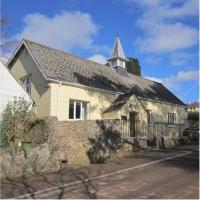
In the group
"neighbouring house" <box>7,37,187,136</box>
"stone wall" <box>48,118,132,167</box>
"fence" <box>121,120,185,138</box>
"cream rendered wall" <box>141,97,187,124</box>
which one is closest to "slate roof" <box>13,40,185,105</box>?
"neighbouring house" <box>7,37,187,136</box>

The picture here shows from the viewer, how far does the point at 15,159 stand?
14.3 metres

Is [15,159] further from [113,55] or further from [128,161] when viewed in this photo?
[113,55]

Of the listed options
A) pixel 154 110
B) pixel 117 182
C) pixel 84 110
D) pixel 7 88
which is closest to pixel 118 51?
pixel 154 110

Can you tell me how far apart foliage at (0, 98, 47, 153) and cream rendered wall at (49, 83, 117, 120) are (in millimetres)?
3405

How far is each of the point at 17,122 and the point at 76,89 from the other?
6831 mm

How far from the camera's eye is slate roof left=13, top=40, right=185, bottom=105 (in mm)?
24125

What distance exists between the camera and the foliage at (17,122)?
17672mm

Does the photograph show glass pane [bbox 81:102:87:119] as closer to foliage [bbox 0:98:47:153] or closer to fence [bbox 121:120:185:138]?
fence [bbox 121:120:185:138]

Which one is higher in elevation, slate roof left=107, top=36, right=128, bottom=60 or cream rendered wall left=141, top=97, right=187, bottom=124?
slate roof left=107, top=36, right=128, bottom=60

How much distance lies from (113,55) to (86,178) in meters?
23.0

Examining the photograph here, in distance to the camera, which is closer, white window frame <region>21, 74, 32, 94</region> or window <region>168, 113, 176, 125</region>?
white window frame <region>21, 74, 32, 94</region>

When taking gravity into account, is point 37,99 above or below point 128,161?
above

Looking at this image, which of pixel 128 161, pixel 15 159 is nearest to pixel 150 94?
pixel 128 161

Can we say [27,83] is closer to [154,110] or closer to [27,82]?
[27,82]
